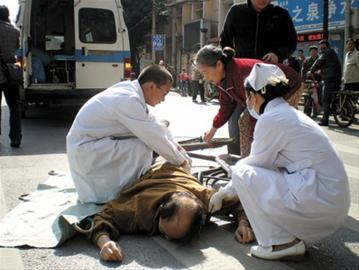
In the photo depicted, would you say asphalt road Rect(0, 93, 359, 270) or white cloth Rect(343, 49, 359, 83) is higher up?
white cloth Rect(343, 49, 359, 83)

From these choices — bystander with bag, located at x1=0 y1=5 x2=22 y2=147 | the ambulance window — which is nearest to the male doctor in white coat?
bystander with bag, located at x1=0 y1=5 x2=22 y2=147

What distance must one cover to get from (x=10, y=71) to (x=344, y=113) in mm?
7277

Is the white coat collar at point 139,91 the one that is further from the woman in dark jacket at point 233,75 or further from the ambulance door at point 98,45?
the ambulance door at point 98,45

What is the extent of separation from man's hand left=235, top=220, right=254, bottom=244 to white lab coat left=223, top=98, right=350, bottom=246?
0.43 metres

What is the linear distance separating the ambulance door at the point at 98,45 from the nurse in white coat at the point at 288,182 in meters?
7.82

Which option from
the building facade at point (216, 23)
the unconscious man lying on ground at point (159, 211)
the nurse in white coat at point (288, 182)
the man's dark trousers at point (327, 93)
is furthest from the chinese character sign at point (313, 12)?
the nurse in white coat at point (288, 182)

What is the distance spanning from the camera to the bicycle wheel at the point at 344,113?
38.4 ft

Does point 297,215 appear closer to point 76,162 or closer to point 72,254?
point 72,254

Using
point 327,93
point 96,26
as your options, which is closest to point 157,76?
point 96,26

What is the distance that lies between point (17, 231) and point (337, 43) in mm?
18470

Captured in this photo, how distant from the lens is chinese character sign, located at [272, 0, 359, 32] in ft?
65.3

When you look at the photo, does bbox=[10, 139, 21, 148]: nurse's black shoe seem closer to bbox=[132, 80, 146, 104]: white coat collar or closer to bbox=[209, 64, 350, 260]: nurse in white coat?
bbox=[132, 80, 146, 104]: white coat collar

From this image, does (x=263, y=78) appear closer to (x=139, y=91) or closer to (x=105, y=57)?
(x=139, y=91)

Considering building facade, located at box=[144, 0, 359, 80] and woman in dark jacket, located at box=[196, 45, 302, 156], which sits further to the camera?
building facade, located at box=[144, 0, 359, 80]
